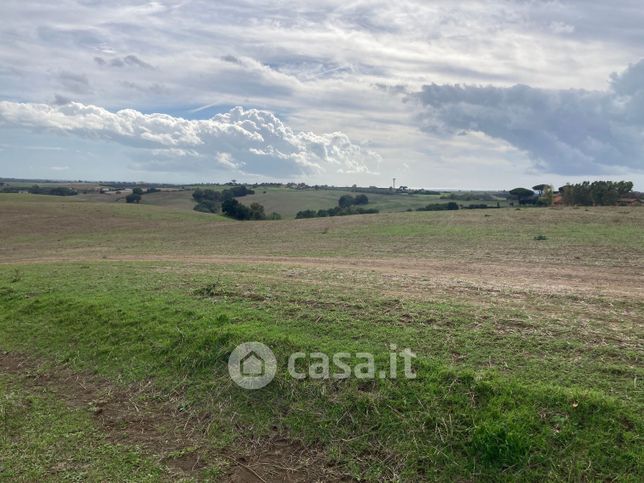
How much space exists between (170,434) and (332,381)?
2574 mm

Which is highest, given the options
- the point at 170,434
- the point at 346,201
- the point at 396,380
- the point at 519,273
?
the point at 346,201

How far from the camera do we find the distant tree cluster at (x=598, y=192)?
62.9m

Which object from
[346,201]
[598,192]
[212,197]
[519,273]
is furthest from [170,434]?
[212,197]

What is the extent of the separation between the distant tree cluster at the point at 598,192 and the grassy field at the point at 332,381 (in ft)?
182

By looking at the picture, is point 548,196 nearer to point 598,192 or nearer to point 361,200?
point 598,192

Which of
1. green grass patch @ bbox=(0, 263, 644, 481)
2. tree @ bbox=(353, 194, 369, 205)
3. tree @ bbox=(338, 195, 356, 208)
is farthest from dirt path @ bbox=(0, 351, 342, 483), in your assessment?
tree @ bbox=(353, 194, 369, 205)

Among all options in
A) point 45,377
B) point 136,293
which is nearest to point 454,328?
point 45,377

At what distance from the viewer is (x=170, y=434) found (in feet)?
23.0

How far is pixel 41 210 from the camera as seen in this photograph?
62750 mm

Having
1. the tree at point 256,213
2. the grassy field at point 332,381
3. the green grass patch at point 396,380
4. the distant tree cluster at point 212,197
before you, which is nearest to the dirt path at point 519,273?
the grassy field at point 332,381

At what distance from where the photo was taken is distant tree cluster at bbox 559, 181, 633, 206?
62.9m

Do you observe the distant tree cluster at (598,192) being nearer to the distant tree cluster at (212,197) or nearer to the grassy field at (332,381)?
the grassy field at (332,381)

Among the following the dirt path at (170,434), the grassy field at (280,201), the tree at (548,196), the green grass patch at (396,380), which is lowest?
the dirt path at (170,434)

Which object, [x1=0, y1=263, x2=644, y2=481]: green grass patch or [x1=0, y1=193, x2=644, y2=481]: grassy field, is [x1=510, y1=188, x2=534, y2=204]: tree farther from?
[x1=0, y1=263, x2=644, y2=481]: green grass patch
